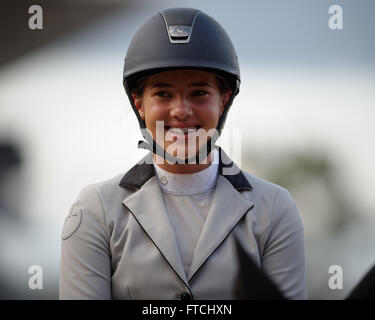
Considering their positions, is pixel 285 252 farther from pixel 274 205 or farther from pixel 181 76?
pixel 181 76

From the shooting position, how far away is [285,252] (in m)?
1.85

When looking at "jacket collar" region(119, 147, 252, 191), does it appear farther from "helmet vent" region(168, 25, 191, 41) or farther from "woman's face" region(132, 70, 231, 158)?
"helmet vent" region(168, 25, 191, 41)

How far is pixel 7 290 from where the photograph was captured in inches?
100

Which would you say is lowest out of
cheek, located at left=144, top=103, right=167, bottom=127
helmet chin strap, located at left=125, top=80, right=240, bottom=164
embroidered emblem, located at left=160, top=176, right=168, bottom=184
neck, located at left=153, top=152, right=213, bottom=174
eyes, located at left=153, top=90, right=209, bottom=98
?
embroidered emblem, located at left=160, top=176, right=168, bottom=184

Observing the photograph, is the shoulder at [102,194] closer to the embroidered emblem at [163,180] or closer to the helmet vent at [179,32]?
the embroidered emblem at [163,180]

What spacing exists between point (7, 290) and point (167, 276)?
1.22 meters

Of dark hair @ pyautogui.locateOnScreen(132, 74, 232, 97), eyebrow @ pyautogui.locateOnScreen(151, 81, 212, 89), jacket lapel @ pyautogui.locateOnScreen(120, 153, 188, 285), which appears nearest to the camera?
jacket lapel @ pyautogui.locateOnScreen(120, 153, 188, 285)

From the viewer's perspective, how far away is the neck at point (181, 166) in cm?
190

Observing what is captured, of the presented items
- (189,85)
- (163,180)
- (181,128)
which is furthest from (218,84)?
(163,180)

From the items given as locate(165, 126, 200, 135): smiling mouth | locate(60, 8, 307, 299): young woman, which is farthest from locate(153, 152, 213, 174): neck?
locate(165, 126, 200, 135): smiling mouth

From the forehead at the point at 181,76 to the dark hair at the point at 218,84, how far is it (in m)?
0.05

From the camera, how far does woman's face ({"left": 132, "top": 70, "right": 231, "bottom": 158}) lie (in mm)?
1788
